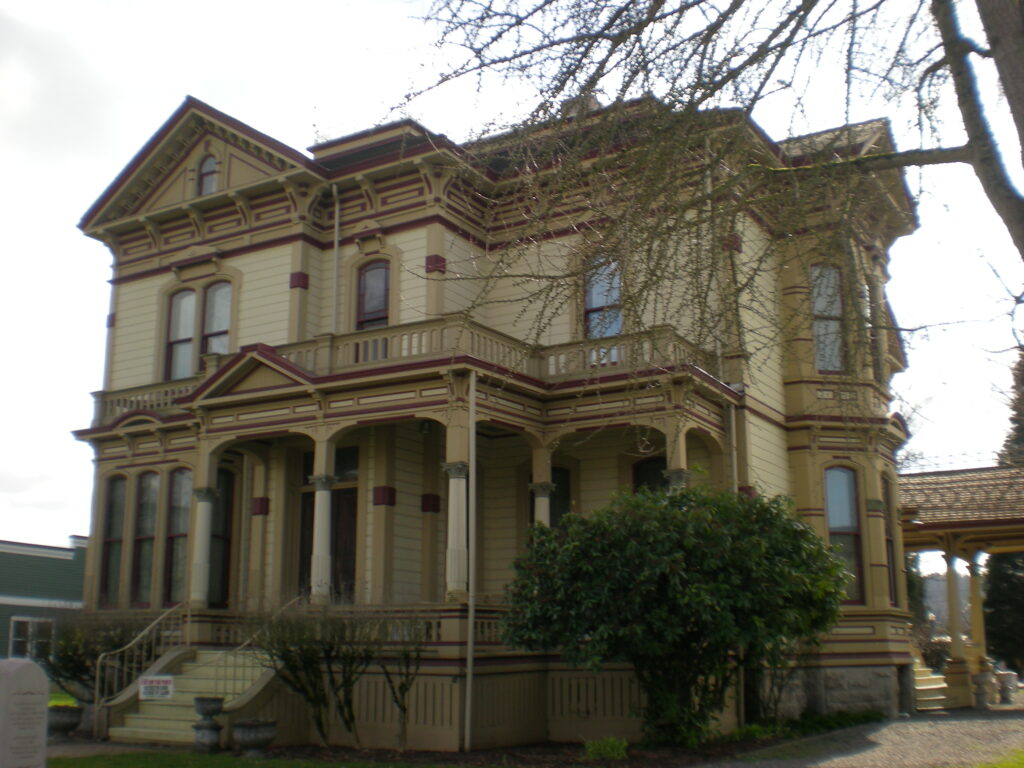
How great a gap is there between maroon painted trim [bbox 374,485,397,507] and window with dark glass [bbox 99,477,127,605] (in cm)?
640

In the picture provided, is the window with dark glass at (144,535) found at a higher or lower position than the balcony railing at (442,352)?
lower

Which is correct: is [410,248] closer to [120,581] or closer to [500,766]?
[120,581]

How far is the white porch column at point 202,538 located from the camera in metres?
19.6

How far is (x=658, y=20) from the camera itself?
921 centimetres

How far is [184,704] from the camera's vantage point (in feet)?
56.0

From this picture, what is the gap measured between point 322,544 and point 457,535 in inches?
95.4

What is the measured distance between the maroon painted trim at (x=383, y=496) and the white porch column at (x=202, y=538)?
299 centimetres

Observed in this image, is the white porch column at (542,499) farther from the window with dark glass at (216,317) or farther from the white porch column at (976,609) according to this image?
the white porch column at (976,609)

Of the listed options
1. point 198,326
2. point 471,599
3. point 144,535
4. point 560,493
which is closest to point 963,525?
point 560,493

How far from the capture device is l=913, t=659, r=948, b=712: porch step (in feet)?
75.7

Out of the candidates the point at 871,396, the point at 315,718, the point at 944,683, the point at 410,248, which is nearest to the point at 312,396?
the point at 410,248

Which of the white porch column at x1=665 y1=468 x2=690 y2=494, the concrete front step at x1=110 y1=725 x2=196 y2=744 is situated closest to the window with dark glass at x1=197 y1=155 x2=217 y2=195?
the concrete front step at x1=110 y1=725 x2=196 y2=744

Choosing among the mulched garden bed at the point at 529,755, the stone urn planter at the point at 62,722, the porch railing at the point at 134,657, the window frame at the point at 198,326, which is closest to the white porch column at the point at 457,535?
the mulched garden bed at the point at 529,755

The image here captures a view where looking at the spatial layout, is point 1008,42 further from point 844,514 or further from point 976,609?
point 976,609
